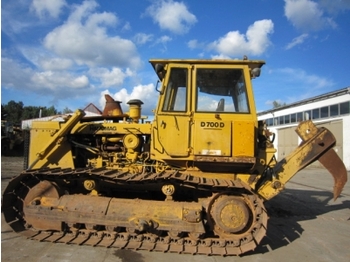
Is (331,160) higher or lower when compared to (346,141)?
lower

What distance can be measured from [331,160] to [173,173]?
10.9ft

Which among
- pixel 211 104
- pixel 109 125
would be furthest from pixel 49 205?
pixel 211 104

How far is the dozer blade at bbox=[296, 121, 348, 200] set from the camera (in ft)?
18.8

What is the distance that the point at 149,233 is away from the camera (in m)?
4.79

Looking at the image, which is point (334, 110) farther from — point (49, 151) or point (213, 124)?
point (49, 151)

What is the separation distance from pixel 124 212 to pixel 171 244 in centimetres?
92

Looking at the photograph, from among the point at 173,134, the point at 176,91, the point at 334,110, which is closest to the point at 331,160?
the point at 173,134

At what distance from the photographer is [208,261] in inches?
169

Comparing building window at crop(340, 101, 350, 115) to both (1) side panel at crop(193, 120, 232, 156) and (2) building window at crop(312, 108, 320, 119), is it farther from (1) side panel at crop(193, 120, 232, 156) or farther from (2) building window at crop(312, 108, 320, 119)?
(1) side panel at crop(193, 120, 232, 156)

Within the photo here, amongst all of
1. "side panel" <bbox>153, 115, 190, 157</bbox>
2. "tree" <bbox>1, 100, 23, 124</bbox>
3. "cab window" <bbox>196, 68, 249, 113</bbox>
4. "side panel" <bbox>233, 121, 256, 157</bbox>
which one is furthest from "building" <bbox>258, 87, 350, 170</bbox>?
"tree" <bbox>1, 100, 23, 124</bbox>

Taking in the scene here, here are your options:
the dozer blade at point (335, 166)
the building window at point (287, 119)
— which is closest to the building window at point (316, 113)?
the building window at point (287, 119)

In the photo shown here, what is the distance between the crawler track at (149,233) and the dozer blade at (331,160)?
1.96 m

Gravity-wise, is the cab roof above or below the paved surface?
above

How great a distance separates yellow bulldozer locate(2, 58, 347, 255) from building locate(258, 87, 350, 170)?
42.6 ft
